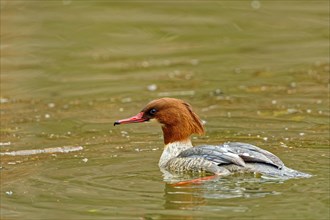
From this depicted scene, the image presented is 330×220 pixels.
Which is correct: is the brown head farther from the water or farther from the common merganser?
the water

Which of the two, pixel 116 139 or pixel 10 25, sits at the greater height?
pixel 10 25

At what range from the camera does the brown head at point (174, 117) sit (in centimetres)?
1083

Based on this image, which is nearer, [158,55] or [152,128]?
[152,128]

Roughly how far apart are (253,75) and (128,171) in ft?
19.1

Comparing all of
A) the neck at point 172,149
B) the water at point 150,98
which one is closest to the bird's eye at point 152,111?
the neck at point 172,149

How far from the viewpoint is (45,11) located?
1831cm

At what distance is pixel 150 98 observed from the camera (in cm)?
1430

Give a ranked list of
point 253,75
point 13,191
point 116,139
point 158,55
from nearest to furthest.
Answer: point 13,191 < point 116,139 < point 253,75 < point 158,55

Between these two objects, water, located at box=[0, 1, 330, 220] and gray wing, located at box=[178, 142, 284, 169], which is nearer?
water, located at box=[0, 1, 330, 220]

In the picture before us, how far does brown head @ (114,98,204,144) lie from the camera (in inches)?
426

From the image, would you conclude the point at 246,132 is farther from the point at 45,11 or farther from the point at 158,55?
Answer: the point at 45,11

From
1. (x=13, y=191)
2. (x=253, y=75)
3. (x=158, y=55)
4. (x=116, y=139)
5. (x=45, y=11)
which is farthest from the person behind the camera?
(x=45, y=11)

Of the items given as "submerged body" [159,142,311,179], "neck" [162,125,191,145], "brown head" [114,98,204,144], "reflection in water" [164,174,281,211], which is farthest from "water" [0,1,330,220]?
"brown head" [114,98,204,144]

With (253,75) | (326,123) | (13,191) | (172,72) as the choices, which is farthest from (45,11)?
(13,191)
